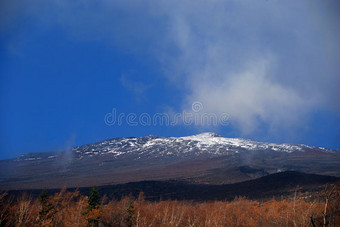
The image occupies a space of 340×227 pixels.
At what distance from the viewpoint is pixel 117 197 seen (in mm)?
55156

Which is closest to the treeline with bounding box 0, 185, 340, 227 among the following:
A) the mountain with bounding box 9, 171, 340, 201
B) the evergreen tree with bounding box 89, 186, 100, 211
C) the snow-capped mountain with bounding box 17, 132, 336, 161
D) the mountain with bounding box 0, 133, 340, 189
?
the evergreen tree with bounding box 89, 186, 100, 211

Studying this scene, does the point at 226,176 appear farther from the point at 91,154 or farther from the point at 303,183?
the point at 91,154

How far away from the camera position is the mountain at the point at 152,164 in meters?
80.1

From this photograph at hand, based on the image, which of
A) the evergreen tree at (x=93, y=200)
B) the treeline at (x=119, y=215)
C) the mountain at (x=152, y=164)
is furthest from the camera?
the mountain at (x=152, y=164)

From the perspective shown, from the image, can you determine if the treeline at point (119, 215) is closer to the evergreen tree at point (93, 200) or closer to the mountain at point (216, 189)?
the evergreen tree at point (93, 200)

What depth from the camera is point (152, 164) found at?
117m

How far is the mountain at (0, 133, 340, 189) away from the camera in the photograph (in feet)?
263

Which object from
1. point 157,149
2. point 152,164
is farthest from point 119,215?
point 157,149

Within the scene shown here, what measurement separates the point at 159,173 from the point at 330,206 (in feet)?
249

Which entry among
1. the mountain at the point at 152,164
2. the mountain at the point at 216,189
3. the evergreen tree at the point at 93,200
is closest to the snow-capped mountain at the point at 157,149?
the mountain at the point at 152,164

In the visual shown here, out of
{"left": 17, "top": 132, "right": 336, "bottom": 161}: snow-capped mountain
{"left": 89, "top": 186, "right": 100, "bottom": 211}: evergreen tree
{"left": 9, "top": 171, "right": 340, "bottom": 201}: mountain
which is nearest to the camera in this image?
{"left": 89, "top": 186, "right": 100, "bottom": 211}: evergreen tree

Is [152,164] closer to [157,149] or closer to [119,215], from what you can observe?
[157,149]

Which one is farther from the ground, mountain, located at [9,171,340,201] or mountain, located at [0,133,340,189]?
mountain, located at [0,133,340,189]

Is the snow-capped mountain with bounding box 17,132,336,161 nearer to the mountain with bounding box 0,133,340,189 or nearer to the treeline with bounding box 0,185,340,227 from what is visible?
the mountain with bounding box 0,133,340,189
